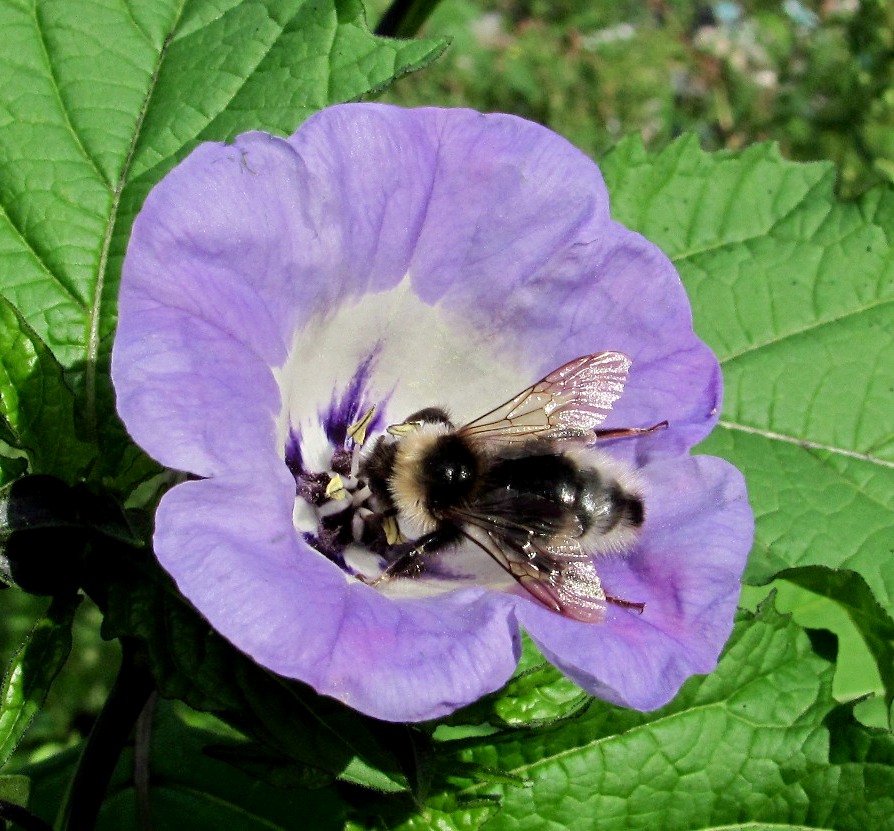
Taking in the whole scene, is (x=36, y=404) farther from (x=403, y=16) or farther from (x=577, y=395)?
(x=403, y=16)

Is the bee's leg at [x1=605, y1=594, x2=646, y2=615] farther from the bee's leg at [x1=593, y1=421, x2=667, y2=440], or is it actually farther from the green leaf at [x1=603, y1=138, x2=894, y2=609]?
the green leaf at [x1=603, y1=138, x2=894, y2=609]

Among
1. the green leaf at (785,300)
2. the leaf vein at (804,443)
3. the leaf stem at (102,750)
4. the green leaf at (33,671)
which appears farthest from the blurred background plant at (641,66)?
the green leaf at (33,671)

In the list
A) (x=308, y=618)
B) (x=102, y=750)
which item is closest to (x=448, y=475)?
(x=308, y=618)

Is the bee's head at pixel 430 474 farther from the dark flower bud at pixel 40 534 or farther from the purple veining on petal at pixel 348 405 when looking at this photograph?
the dark flower bud at pixel 40 534

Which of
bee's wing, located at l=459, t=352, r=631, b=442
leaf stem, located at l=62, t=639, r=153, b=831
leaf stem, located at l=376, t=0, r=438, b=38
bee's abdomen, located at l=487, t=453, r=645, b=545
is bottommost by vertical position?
leaf stem, located at l=62, t=639, r=153, b=831

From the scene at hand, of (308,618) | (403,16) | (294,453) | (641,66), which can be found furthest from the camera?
(641,66)

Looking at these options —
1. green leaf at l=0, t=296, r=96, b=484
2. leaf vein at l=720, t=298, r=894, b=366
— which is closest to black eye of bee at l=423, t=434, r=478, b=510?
green leaf at l=0, t=296, r=96, b=484
